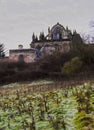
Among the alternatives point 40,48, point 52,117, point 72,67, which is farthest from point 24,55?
point 52,117

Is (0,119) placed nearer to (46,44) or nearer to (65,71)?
(65,71)

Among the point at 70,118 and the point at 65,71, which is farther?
the point at 65,71

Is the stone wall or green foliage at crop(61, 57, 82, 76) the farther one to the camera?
the stone wall

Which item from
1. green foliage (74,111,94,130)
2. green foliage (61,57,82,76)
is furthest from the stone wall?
green foliage (74,111,94,130)

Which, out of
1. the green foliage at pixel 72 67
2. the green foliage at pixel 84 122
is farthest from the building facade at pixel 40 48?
the green foliage at pixel 84 122

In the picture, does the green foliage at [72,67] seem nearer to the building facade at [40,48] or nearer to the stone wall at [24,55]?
the building facade at [40,48]

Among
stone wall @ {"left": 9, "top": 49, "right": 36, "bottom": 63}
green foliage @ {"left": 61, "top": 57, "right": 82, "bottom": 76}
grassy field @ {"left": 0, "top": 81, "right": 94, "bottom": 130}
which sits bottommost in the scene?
grassy field @ {"left": 0, "top": 81, "right": 94, "bottom": 130}

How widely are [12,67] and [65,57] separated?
23.9 feet

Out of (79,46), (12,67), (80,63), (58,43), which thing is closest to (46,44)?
(58,43)

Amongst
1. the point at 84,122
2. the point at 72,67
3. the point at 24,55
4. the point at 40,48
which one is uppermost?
the point at 40,48

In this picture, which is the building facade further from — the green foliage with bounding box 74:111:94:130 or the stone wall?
the green foliage with bounding box 74:111:94:130

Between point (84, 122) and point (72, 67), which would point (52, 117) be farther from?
point (72, 67)

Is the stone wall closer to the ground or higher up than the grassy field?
higher up

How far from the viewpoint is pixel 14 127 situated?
33.9ft
